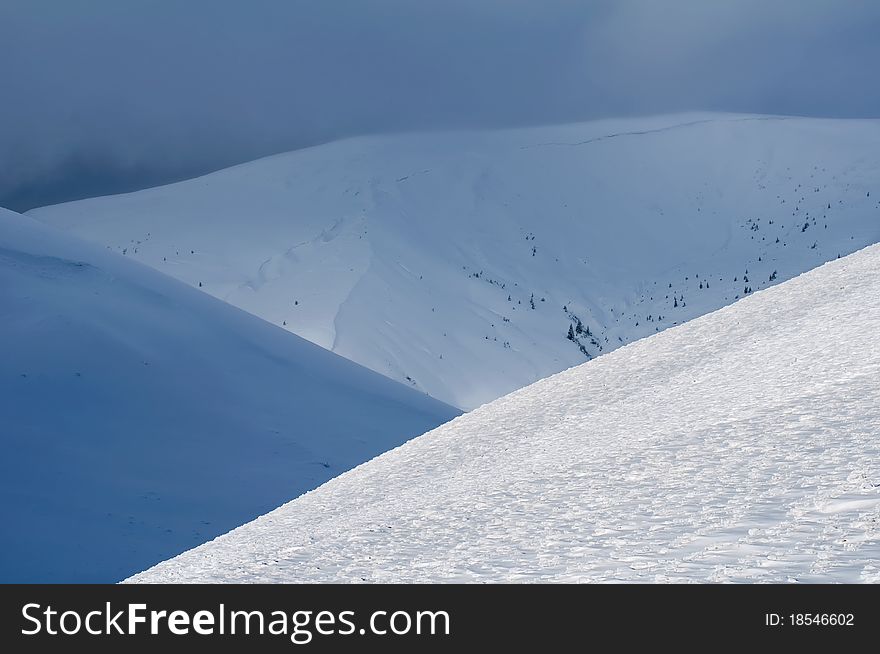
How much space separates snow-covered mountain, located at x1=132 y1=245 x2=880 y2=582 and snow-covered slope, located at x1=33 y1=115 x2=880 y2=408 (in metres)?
16.1

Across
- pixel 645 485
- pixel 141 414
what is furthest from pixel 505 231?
pixel 645 485

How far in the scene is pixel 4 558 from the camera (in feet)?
22.3

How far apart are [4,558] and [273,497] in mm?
2464

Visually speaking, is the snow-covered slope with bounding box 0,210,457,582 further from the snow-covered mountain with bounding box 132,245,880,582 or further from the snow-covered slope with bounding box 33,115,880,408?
the snow-covered slope with bounding box 33,115,880,408

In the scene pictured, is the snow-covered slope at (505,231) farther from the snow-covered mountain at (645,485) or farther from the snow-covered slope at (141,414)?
the snow-covered mountain at (645,485)

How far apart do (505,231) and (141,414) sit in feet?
113

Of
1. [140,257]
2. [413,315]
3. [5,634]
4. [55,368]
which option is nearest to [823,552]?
[5,634]

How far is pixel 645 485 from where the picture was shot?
12.2ft

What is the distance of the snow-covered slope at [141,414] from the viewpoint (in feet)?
24.3

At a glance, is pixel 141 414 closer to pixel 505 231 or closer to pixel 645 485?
pixel 645 485

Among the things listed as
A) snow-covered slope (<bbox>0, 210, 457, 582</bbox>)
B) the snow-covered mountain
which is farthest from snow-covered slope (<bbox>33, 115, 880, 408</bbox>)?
the snow-covered mountain

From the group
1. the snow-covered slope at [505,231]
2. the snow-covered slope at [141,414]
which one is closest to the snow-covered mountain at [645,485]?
the snow-covered slope at [141,414]

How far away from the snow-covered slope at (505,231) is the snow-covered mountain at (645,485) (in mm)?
16140

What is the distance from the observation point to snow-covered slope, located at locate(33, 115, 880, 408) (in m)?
27.5
